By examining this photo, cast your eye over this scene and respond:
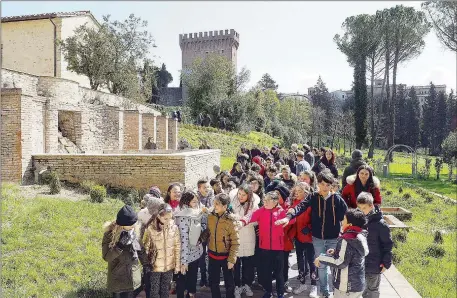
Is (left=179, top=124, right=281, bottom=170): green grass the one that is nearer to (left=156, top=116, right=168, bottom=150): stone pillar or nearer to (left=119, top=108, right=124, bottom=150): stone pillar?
(left=156, top=116, right=168, bottom=150): stone pillar

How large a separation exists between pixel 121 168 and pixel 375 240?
7.99 meters

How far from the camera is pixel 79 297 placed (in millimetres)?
5039

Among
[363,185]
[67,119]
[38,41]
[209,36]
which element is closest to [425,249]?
[363,185]

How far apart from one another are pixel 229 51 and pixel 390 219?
1985 inches

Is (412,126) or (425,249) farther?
(412,126)

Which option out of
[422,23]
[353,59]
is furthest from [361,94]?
[422,23]

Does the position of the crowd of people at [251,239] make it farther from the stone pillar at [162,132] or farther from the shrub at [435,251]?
the stone pillar at [162,132]

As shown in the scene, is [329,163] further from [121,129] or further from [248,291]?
[121,129]

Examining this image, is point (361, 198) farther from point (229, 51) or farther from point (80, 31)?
point (229, 51)

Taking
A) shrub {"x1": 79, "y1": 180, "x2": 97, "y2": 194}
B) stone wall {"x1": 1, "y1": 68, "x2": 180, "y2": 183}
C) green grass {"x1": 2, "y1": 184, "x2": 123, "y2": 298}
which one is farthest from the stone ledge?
stone wall {"x1": 1, "y1": 68, "x2": 180, "y2": 183}

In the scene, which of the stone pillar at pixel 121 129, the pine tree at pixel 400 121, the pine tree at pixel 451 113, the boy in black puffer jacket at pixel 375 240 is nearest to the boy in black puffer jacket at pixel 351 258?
the boy in black puffer jacket at pixel 375 240

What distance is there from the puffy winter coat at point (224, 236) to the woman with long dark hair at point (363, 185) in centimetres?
184

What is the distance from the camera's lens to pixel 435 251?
835 centimetres

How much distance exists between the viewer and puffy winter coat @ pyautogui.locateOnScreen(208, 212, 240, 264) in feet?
15.0
